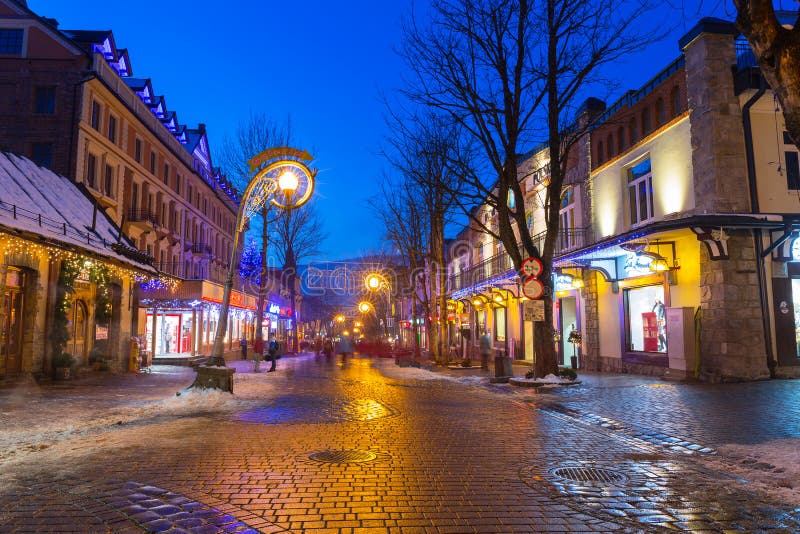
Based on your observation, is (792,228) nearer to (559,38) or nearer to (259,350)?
(559,38)

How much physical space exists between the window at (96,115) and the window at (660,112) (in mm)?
21177

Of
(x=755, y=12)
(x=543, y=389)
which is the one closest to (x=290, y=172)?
(x=543, y=389)

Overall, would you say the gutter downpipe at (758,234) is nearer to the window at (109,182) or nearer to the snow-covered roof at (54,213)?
the snow-covered roof at (54,213)

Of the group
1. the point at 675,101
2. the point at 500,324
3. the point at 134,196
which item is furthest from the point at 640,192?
the point at 134,196

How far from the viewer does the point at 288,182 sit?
14.5 metres

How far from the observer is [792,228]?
15727 mm

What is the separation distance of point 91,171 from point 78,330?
7514mm

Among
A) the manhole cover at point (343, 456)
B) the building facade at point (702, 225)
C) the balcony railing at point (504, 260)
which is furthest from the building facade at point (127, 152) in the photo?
the building facade at point (702, 225)

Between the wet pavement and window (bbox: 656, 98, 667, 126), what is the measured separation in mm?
9480

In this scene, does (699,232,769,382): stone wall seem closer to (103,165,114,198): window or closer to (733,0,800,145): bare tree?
(733,0,800,145): bare tree

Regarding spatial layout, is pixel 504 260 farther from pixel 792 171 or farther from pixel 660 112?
pixel 792 171

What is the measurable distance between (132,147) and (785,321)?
26946mm

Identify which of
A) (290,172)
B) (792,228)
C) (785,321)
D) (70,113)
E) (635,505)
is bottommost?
(635,505)

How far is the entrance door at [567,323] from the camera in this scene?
→ 26750 millimetres
